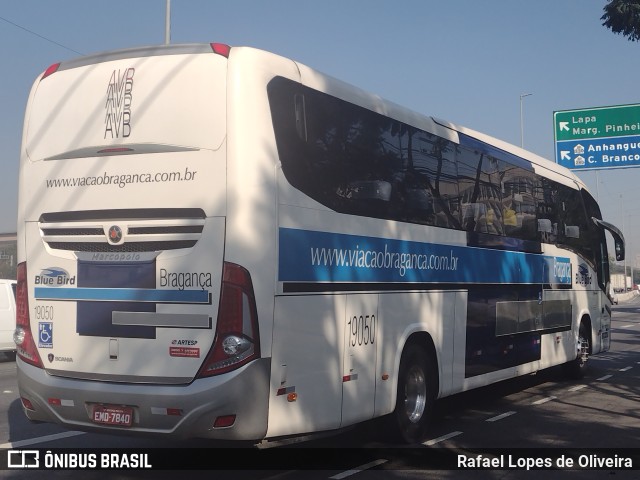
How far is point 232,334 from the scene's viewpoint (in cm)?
575

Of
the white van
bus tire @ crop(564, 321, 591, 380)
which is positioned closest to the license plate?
bus tire @ crop(564, 321, 591, 380)

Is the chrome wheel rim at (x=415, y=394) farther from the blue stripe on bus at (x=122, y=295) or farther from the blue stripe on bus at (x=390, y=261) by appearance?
the blue stripe on bus at (x=122, y=295)

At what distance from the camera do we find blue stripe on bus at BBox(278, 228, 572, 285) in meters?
6.35

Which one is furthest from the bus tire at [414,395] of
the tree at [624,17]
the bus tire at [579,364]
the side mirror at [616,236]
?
the tree at [624,17]

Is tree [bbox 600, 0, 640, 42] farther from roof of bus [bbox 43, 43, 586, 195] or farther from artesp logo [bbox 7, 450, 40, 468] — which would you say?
artesp logo [bbox 7, 450, 40, 468]

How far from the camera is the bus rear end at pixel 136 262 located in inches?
227

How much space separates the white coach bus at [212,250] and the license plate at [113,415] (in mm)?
11

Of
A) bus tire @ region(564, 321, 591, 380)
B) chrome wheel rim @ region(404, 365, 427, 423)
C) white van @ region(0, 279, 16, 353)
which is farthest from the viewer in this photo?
white van @ region(0, 279, 16, 353)

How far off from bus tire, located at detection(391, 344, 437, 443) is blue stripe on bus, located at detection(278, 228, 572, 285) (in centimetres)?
89

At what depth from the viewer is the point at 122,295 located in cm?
612

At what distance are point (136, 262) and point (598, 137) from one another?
21154mm

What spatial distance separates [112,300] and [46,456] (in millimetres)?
2217

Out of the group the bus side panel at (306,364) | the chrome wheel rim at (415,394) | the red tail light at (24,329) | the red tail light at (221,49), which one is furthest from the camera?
the chrome wheel rim at (415,394)

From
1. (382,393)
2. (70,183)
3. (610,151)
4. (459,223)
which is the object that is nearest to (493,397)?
(459,223)
